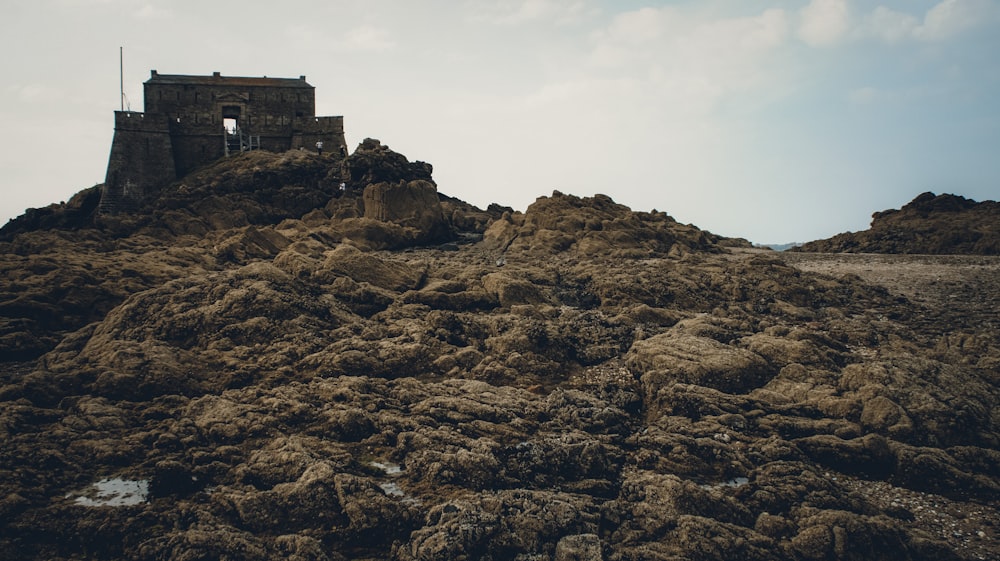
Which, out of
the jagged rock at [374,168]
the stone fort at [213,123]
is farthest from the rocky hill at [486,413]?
the stone fort at [213,123]

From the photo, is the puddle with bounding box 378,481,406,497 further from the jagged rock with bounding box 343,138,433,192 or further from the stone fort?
the stone fort

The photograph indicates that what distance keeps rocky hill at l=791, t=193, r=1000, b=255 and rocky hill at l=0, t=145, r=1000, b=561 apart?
6.80m

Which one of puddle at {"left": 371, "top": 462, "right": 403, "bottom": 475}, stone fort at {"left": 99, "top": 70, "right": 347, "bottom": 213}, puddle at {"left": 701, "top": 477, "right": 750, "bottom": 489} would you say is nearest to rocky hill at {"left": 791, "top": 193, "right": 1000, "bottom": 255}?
puddle at {"left": 701, "top": 477, "right": 750, "bottom": 489}

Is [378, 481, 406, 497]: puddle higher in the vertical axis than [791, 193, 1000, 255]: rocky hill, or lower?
lower

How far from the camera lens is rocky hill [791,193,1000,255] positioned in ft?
84.7

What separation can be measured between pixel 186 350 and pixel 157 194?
26.5 metres

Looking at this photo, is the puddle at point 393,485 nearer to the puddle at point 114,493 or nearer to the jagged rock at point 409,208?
the puddle at point 114,493

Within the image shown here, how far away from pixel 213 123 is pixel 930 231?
126 feet

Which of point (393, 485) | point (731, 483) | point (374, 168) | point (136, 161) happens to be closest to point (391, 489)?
point (393, 485)

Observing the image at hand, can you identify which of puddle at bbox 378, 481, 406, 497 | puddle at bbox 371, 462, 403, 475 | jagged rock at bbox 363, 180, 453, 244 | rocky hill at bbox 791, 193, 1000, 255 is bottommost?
puddle at bbox 378, 481, 406, 497

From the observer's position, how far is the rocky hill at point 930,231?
2583 centimetres

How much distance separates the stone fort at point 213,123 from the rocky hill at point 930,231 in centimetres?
2737

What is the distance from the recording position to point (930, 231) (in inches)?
1073

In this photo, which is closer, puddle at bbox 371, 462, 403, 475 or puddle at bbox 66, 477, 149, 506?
puddle at bbox 66, 477, 149, 506
